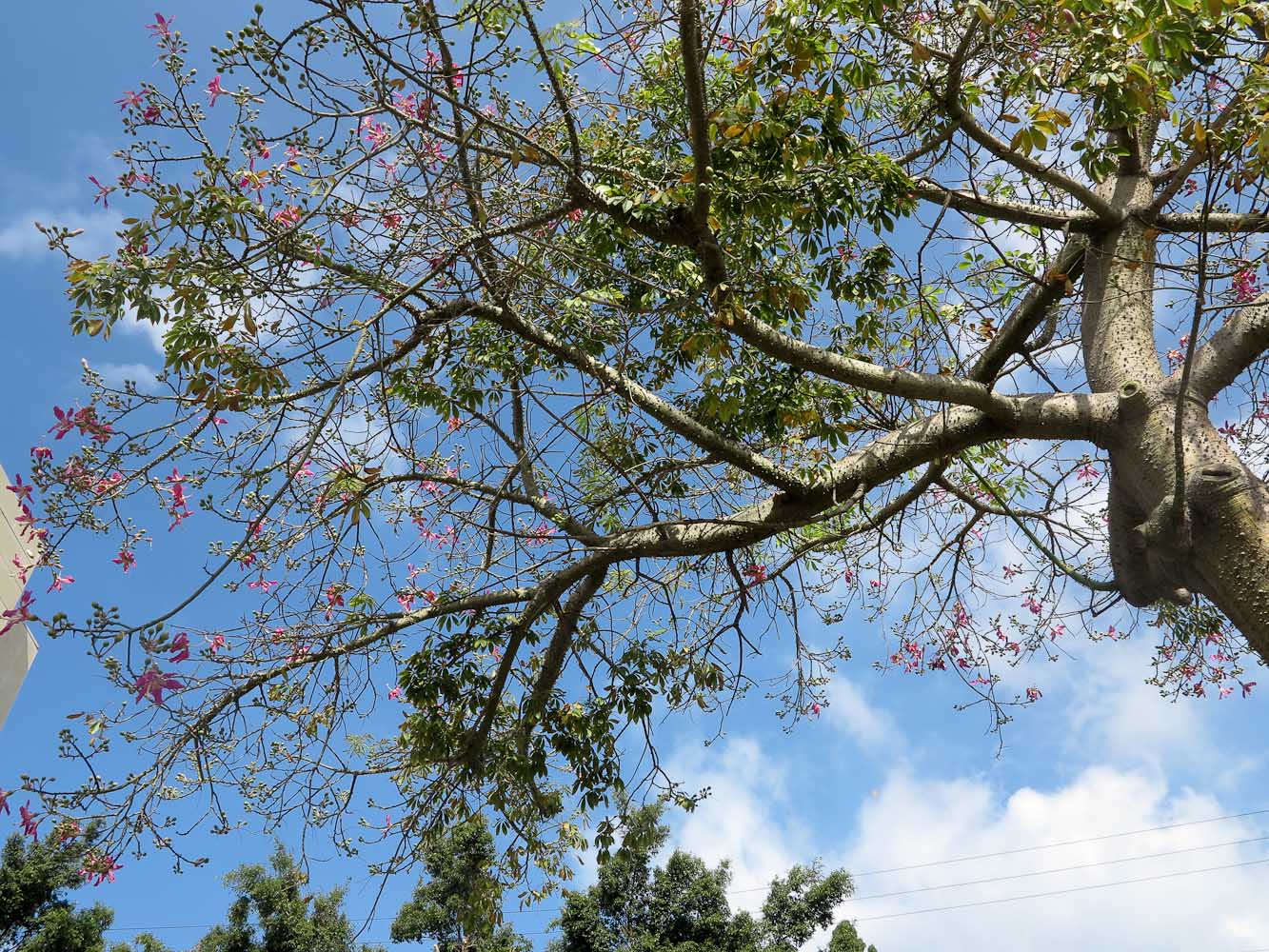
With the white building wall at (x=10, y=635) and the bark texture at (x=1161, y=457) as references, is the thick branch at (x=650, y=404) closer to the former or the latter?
the bark texture at (x=1161, y=457)

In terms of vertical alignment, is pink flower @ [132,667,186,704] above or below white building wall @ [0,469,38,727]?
below

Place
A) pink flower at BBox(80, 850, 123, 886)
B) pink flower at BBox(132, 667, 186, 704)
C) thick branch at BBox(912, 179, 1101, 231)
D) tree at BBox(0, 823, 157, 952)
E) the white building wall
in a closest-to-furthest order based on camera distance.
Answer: pink flower at BBox(132, 667, 186, 704), pink flower at BBox(80, 850, 123, 886), thick branch at BBox(912, 179, 1101, 231), the white building wall, tree at BBox(0, 823, 157, 952)

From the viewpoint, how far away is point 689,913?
11.3 metres

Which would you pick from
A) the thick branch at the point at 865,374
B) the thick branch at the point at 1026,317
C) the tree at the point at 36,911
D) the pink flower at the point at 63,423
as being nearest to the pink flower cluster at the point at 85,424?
the pink flower at the point at 63,423

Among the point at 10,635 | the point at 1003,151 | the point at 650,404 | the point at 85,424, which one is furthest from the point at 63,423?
the point at 10,635

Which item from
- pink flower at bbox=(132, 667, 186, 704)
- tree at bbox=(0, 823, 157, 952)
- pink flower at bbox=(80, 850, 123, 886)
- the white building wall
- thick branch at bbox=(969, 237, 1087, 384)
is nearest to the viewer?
pink flower at bbox=(132, 667, 186, 704)

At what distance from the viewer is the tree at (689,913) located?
36.4ft

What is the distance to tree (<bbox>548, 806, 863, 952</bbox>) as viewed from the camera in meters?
11.1

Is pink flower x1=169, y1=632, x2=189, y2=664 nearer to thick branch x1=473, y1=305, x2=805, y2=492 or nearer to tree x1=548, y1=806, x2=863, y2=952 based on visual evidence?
thick branch x1=473, y1=305, x2=805, y2=492

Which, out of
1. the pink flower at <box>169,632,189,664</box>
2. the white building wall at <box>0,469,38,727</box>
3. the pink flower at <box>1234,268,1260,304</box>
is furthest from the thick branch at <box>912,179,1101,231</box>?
the white building wall at <box>0,469,38,727</box>

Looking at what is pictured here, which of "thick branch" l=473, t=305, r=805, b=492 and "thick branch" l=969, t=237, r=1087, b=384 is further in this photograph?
"thick branch" l=969, t=237, r=1087, b=384

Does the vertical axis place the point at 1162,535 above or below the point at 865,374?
below

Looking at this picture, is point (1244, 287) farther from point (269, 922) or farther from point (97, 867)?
point (269, 922)

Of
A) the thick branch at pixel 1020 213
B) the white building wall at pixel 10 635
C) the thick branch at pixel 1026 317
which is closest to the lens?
the thick branch at pixel 1026 317
